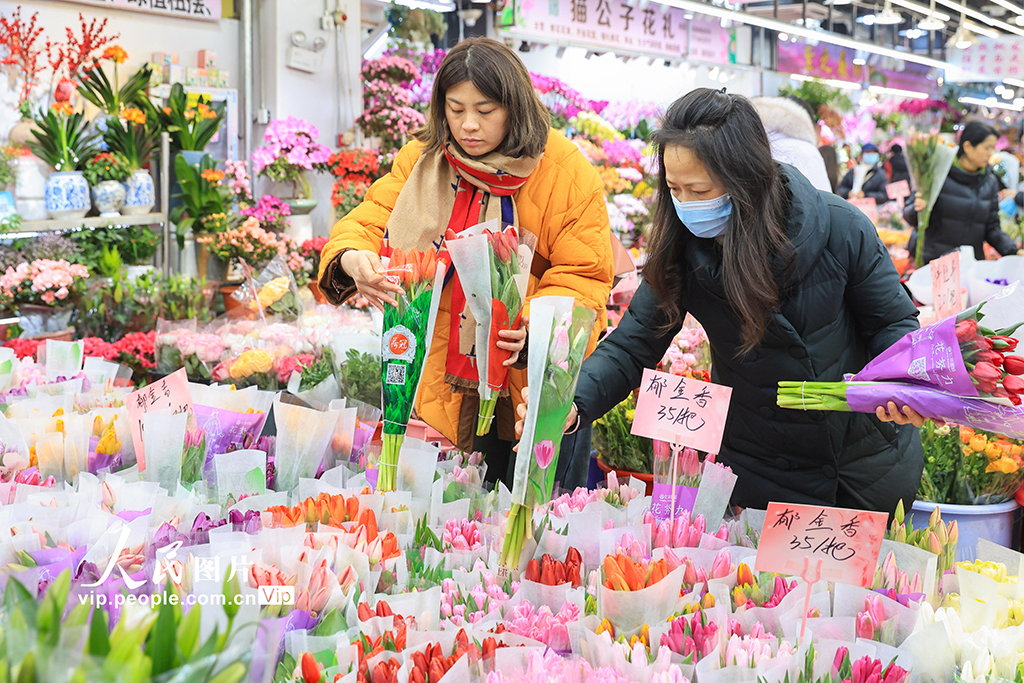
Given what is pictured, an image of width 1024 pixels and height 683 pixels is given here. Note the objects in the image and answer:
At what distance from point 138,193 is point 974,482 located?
134 inches

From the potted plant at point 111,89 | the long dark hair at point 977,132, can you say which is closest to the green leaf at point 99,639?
the potted plant at point 111,89

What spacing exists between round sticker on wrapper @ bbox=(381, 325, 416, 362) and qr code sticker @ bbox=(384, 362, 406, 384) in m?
0.01

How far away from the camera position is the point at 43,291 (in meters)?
3.32

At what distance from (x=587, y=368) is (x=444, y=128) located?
1.95 feet

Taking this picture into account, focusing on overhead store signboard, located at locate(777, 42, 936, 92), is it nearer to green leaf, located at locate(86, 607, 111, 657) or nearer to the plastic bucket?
the plastic bucket

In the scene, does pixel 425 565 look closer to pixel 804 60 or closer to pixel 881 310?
pixel 881 310

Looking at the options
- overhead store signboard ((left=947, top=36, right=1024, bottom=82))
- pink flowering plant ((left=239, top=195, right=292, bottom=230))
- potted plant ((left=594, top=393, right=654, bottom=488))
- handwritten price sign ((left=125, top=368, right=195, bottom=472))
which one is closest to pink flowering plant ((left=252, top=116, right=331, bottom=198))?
pink flowering plant ((left=239, top=195, right=292, bottom=230))

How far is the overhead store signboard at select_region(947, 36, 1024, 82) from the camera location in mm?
11102

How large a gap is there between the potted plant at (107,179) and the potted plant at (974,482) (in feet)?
10.6

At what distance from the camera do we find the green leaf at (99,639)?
657mm

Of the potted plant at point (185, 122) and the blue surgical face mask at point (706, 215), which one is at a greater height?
the potted plant at point (185, 122)

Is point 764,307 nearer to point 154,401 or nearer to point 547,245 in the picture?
point 547,245

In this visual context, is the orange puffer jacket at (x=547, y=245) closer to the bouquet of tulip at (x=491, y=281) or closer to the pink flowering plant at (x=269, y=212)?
the bouquet of tulip at (x=491, y=281)

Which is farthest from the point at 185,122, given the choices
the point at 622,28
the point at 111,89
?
the point at 622,28
